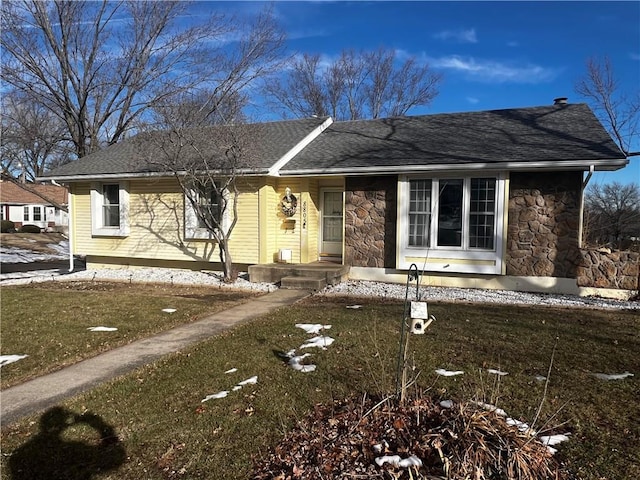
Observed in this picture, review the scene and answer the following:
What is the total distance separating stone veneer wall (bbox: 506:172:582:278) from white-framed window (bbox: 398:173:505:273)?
1.25ft

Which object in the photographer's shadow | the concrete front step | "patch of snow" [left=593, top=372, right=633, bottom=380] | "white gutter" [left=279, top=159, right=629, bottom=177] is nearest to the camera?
the photographer's shadow

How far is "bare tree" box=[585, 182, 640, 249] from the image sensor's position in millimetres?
17328

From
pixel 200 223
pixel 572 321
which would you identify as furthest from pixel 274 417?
pixel 200 223

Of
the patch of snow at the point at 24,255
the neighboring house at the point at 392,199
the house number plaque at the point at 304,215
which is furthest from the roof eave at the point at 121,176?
the patch of snow at the point at 24,255

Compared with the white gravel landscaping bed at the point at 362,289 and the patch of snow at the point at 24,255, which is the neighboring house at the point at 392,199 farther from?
the patch of snow at the point at 24,255

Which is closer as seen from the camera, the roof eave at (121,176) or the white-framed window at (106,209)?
the roof eave at (121,176)

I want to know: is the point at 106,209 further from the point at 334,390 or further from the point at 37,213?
the point at 37,213

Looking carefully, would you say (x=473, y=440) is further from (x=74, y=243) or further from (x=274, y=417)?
(x=74, y=243)

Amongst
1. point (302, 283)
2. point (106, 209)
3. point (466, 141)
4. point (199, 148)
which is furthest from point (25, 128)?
point (466, 141)

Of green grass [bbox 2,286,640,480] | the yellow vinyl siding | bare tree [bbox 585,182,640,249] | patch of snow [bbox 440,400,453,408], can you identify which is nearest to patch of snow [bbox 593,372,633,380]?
green grass [bbox 2,286,640,480]

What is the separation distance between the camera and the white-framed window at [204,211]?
1153cm

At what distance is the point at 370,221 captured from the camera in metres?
10.9

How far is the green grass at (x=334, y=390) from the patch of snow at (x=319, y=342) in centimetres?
13

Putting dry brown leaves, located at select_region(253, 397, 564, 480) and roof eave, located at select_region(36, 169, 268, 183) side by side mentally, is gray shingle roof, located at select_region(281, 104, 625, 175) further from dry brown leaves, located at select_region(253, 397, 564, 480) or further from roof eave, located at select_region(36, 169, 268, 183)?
dry brown leaves, located at select_region(253, 397, 564, 480)
